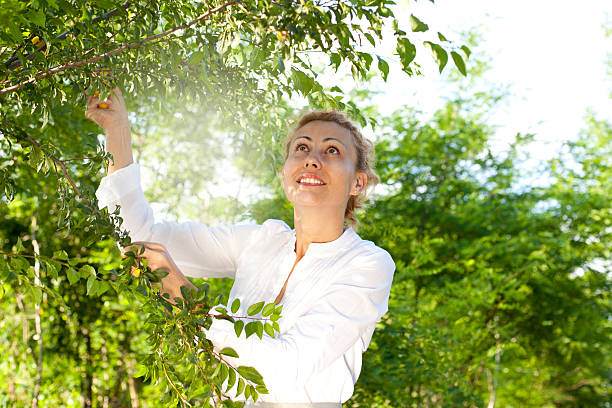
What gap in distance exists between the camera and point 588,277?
8.42 m

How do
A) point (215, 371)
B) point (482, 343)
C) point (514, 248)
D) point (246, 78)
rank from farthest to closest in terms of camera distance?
point (482, 343), point (514, 248), point (246, 78), point (215, 371)

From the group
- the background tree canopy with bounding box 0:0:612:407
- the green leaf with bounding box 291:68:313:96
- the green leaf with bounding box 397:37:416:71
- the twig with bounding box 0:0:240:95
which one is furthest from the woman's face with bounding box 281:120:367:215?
the green leaf with bounding box 397:37:416:71

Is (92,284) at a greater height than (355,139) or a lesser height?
lesser

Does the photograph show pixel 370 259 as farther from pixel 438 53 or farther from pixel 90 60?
pixel 90 60

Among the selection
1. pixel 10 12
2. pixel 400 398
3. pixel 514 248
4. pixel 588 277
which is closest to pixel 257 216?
pixel 400 398

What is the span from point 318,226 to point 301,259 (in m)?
0.12

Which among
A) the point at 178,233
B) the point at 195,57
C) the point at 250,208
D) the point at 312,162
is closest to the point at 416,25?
the point at 195,57

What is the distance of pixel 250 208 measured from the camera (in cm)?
433

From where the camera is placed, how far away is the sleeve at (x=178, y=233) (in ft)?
5.64

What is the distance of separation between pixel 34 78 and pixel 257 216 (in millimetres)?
2727

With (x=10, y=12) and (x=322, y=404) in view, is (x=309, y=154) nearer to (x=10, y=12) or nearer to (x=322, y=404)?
(x=322, y=404)

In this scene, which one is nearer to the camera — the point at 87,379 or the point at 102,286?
the point at 102,286

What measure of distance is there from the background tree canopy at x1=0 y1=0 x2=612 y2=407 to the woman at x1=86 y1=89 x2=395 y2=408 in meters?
0.10

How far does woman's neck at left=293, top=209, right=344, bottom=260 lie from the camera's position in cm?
186
